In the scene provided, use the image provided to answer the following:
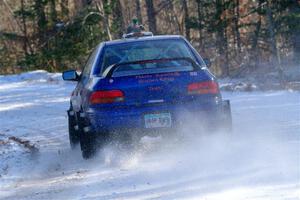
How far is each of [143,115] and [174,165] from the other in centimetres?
74

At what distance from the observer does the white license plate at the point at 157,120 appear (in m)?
7.26

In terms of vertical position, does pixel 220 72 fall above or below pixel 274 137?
below

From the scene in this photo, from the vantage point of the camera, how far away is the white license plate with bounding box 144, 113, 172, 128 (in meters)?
7.26

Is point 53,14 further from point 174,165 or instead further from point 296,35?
point 174,165

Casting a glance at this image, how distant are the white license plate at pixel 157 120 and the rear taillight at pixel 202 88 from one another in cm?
42

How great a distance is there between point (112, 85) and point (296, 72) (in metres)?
16.1

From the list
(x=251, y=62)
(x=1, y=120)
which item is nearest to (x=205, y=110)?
(x=1, y=120)

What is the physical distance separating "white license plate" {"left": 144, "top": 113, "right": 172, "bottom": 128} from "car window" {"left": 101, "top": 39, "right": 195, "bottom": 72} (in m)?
1.18

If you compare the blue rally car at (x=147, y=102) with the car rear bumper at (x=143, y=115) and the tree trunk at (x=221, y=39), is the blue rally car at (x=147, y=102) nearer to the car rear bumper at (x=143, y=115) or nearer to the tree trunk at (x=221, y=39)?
the car rear bumper at (x=143, y=115)

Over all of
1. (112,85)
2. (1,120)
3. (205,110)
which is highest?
(112,85)

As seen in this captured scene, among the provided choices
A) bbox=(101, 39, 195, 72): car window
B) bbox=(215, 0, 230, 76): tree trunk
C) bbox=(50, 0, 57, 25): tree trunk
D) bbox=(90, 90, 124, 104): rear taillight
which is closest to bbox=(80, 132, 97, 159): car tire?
bbox=(90, 90, 124, 104): rear taillight

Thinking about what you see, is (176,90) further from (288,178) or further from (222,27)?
(222,27)

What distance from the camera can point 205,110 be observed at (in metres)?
7.33

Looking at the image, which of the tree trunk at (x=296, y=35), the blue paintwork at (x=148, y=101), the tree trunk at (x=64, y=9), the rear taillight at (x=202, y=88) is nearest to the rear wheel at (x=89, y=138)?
the blue paintwork at (x=148, y=101)
